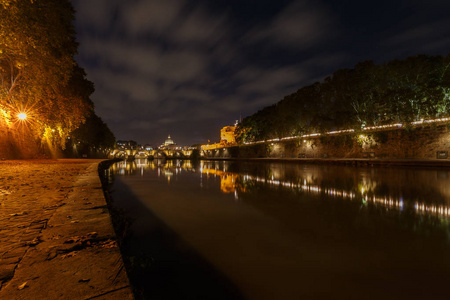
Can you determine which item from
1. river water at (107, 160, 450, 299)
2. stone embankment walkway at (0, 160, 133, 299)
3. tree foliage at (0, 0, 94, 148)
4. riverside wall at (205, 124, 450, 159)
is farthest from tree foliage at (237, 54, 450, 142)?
tree foliage at (0, 0, 94, 148)

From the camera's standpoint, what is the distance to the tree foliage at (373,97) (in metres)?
28.2

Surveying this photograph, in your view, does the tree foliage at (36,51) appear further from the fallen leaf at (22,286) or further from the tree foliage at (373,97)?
the tree foliage at (373,97)

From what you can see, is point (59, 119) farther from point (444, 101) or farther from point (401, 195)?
point (444, 101)

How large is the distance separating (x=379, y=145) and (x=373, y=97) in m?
7.75

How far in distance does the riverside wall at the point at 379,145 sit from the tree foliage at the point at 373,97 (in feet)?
6.47

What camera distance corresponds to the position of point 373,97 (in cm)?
3397

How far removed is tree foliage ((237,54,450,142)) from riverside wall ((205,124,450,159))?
1.97 metres

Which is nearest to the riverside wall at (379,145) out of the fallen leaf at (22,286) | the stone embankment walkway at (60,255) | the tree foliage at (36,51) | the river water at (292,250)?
the river water at (292,250)

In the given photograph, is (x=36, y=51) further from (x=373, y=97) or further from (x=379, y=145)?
(x=373, y=97)

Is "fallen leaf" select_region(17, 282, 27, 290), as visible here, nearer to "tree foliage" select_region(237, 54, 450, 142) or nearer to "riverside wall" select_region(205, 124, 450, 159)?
"riverside wall" select_region(205, 124, 450, 159)

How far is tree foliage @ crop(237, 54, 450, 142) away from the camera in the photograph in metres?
28.2

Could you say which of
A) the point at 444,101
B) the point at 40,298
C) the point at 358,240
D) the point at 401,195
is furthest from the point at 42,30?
the point at 444,101

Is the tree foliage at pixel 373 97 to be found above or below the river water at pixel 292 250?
above

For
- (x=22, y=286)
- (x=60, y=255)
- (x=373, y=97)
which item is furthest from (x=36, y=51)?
(x=373, y=97)
